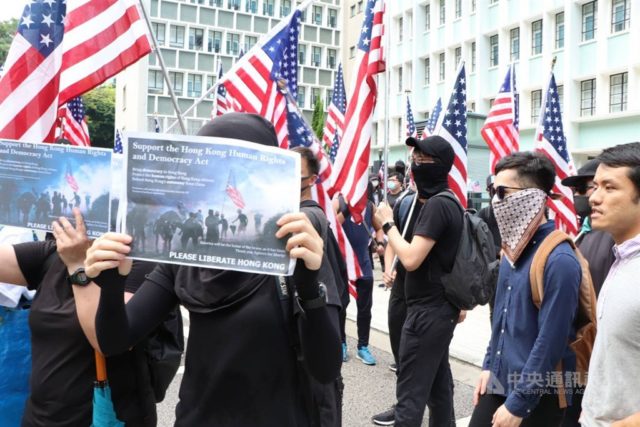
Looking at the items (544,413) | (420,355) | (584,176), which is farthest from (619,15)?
(544,413)

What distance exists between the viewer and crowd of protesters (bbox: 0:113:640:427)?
6.07 feet

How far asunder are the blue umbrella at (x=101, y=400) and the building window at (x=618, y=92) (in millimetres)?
25975

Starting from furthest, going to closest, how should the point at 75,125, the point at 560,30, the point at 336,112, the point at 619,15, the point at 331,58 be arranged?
1. the point at 331,58
2. the point at 560,30
3. the point at 619,15
4. the point at 336,112
5. the point at 75,125

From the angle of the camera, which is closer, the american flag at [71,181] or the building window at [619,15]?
the american flag at [71,181]

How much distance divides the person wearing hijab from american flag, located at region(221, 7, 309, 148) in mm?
3973

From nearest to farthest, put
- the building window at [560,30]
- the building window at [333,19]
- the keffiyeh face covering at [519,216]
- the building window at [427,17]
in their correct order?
1. the keffiyeh face covering at [519,216]
2. the building window at [560,30]
3. the building window at [427,17]
4. the building window at [333,19]

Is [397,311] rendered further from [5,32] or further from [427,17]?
[5,32]

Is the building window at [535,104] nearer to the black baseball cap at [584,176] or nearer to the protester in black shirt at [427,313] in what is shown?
the black baseball cap at [584,176]

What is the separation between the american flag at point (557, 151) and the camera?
7164mm

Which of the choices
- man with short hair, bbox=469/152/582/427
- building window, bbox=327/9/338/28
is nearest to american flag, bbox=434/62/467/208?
man with short hair, bbox=469/152/582/427

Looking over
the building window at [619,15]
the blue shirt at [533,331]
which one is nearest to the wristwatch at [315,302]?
the blue shirt at [533,331]

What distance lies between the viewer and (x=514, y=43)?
29.9 meters

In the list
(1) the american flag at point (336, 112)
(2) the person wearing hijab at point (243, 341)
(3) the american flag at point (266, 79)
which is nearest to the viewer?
(2) the person wearing hijab at point (243, 341)

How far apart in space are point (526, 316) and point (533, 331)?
0.07 meters
